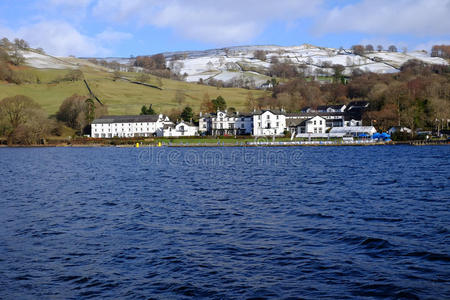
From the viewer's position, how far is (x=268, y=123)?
399ft

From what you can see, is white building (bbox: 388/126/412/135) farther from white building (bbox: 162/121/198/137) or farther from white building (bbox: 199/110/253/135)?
white building (bbox: 162/121/198/137)

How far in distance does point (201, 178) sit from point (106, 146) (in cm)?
8173

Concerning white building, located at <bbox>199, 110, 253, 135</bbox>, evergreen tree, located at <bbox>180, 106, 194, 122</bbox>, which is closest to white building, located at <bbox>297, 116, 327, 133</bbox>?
white building, located at <bbox>199, 110, 253, 135</bbox>

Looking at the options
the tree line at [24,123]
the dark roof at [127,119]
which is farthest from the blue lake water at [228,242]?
the dark roof at [127,119]

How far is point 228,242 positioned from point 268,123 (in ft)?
350

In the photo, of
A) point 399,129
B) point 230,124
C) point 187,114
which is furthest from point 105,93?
point 399,129

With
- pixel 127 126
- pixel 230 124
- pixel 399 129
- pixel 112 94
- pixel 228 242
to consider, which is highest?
pixel 112 94

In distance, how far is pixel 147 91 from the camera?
19425 centimetres

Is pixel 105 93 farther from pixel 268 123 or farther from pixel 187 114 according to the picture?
pixel 268 123

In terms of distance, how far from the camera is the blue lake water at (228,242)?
39.5 ft

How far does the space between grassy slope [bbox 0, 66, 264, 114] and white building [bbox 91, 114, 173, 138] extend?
20555mm

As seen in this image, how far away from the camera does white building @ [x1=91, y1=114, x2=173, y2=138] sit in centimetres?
13362

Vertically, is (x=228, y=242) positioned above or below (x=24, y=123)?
below

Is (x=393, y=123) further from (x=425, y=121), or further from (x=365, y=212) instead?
(x=365, y=212)
